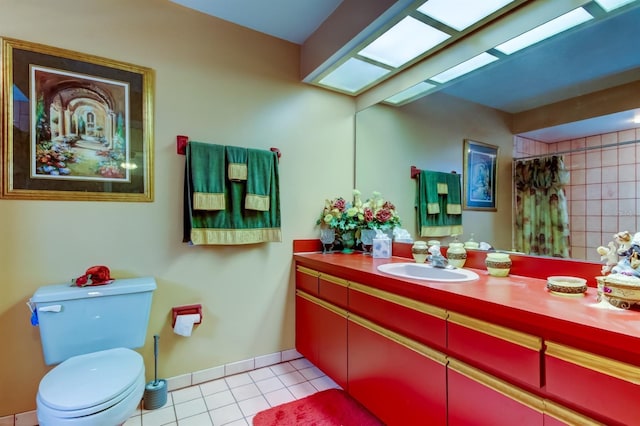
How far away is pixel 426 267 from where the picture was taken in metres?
1.88

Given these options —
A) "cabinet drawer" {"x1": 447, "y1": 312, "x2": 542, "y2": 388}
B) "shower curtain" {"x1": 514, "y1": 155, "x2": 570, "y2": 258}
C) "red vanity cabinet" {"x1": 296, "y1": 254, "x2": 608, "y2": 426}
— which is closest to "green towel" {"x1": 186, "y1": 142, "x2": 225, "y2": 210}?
"red vanity cabinet" {"x1": 296, "y1": 254, "x2": 608, "y2": 426}

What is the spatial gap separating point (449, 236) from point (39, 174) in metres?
2.46

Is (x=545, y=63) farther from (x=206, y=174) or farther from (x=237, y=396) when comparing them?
(x=237, y=396)

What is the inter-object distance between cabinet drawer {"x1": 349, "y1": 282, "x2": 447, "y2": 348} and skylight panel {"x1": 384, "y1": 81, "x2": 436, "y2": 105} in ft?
4.91

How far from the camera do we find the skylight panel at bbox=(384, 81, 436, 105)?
2.24 m

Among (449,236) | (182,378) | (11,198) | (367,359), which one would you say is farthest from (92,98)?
(449,236)

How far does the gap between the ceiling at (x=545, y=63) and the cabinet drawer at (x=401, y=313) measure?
3.60 feet

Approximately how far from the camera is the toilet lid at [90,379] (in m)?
1.17

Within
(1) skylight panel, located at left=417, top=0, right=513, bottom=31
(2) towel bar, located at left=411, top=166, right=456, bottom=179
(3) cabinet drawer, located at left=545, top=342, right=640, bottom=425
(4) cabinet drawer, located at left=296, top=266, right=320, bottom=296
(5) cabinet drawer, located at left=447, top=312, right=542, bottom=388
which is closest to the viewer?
(3) cabinet drawer, located at left=545, top=342, right=640, bottom=425

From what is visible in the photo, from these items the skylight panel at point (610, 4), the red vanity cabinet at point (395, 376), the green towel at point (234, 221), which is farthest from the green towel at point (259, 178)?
the skylight panel at point (610, 4)

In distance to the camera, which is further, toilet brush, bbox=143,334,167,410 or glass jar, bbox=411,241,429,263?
glass jar, bbox=411,241,429,263

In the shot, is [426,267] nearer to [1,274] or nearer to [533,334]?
[533,334]

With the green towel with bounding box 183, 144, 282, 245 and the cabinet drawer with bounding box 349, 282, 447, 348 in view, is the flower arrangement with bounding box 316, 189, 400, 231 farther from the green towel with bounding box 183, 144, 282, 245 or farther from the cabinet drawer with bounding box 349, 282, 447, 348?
the cabinet drawer with bounding box 349, 282, 447, 348

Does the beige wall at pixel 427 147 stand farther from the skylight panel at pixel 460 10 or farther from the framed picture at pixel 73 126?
the framed picture at pixel 73 126
